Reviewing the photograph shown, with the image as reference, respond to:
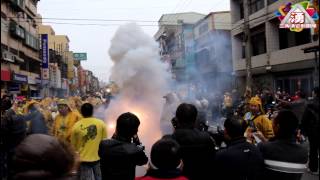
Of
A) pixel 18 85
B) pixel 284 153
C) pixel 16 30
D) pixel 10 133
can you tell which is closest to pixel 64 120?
pixel 10 133

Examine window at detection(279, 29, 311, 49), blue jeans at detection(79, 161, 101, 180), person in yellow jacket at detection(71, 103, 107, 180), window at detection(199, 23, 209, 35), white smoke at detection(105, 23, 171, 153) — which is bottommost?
blue jeans at detection(79, 161, 101, 180)

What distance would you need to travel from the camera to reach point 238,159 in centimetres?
407

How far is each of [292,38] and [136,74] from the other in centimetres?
1299

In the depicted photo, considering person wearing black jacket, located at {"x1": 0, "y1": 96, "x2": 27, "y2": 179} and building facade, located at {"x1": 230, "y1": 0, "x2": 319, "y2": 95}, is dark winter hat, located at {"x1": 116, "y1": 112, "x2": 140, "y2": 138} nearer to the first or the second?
person wearing black jacket, located at {"x1": 0, "y1": 96, "x2": 27, "y2": 179}

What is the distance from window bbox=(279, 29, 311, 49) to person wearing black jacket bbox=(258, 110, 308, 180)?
20.2 metres

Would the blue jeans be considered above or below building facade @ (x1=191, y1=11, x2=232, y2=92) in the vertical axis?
below

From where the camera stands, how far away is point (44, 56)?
4819 cm

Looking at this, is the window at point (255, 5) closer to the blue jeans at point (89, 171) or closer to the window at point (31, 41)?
the window at point (31, 41)

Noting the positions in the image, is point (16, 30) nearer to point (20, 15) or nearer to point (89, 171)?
point (20, 15)

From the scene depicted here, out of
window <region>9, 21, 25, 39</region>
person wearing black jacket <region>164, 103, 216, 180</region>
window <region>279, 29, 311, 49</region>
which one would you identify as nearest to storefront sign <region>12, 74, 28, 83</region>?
window <region>9, 21, 25, 39</region>

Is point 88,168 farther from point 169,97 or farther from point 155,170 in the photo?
point 169,97

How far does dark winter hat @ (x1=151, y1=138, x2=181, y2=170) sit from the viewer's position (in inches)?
123

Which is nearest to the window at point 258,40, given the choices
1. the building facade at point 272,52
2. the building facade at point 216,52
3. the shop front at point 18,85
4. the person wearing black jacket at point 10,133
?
the building facade at point 272,52

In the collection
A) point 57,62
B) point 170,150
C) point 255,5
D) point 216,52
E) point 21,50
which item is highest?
point 255,5
